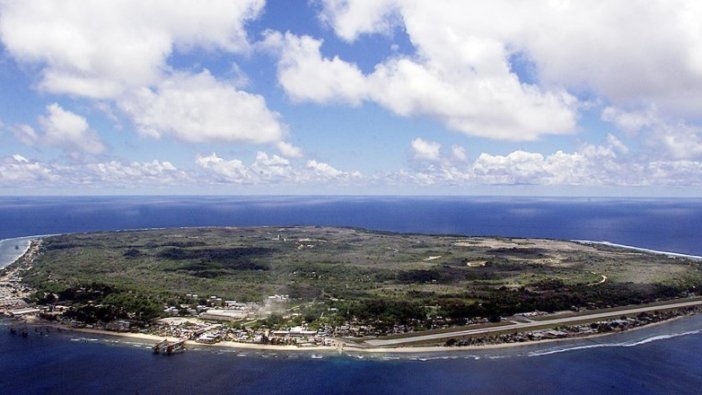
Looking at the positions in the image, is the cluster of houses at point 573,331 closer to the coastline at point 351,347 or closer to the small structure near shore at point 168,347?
the coastline at point 351,347

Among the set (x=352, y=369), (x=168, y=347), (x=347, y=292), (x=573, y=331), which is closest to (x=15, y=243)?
(x=347, y=292)

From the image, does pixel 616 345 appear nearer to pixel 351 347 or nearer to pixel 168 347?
pixel 351 347

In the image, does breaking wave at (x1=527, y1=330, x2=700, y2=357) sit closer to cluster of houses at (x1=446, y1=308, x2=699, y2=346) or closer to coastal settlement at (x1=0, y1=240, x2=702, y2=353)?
cluster of houses at (x1=446, y1=308, x2=699, y2=346)

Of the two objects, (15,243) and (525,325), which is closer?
(525,325)

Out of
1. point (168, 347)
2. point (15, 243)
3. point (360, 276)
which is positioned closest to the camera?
point (168, 347)

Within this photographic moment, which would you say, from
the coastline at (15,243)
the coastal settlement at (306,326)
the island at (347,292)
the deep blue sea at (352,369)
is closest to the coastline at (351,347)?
the island at (347,292)

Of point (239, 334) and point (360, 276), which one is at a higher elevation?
point (360, 276)

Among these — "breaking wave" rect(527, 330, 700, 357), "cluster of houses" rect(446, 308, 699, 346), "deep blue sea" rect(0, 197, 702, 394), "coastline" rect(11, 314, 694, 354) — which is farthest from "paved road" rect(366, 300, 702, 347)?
"breaking wave" rect(527, 330, 700, 357)
